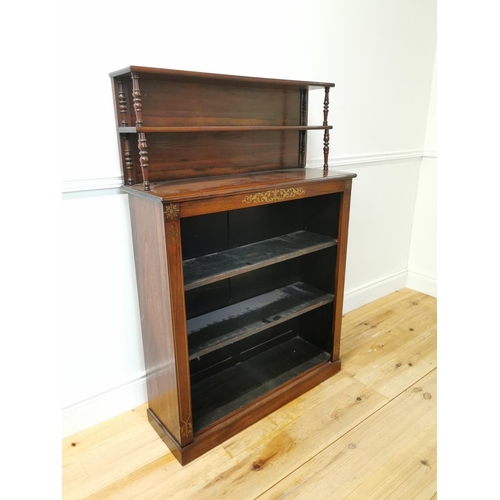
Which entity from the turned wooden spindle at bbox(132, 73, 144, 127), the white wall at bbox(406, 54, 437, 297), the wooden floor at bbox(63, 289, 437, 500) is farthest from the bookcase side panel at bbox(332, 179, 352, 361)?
the white wall at bbox(406, 54, 437, 297)

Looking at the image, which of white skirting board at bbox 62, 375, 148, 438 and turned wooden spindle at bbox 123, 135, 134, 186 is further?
white skirting board at bbox 62, 375, 148, 438

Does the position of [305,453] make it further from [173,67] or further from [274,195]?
[173,67]

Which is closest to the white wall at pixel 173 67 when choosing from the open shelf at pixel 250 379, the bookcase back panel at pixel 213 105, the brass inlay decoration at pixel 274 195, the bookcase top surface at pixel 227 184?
the bookcase back panel at pixel 213 105

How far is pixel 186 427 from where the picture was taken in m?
1.49

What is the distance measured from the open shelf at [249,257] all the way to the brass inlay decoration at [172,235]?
0.19 m

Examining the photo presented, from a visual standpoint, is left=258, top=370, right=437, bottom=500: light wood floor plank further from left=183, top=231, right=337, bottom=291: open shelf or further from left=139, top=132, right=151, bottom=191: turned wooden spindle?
left=139, top=132, right=151, bottom=191: turned wooden spindle

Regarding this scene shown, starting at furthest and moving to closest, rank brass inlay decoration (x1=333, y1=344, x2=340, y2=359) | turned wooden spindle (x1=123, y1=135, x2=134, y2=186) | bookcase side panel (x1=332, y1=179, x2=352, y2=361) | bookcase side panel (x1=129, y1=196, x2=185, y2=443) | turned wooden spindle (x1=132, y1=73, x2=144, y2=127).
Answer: brass inlay decoration (x1=333, y1=344, x2=340, y2=359), bookcase side panel (x1=332, y1=179, x2=352, y2=361), turned wooden spindle (x1=123, y1=135, x2=134, y2=186), bookcase side panel (x1=129, y1=196, x2=185, y2=443), turned wooden spindle (x1=132, y1=73, x2=144, y2=127)

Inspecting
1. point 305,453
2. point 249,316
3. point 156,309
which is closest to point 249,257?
point 249,316

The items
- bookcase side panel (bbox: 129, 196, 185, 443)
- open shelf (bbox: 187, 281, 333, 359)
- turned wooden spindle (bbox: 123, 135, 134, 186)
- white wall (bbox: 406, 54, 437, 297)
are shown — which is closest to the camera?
bookcase side panel (bbox: 129, 196, 185, 443)


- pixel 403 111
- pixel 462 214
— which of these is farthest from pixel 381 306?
pixel 462 214

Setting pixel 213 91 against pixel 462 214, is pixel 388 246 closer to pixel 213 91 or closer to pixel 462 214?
pixel 213 91

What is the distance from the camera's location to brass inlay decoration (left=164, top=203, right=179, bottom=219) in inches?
48.7

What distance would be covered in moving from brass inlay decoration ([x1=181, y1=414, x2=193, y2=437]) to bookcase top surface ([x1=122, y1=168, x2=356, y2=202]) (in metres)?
0.84

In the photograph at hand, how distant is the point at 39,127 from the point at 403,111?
231 centimetres
